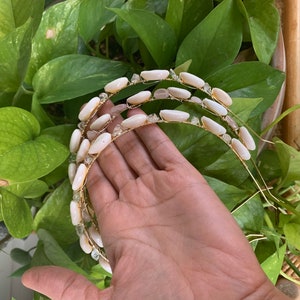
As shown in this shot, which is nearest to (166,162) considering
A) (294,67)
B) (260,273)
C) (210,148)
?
(210,148)

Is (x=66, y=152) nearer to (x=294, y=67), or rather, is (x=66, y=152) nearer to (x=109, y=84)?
(x=109, y=84)

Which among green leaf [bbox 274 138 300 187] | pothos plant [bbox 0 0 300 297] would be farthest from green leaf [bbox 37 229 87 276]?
green leaf [bbox 274 138 300 187]

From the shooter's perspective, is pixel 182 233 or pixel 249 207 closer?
pixel 182 233

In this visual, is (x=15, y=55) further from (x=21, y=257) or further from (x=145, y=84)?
(x=21, y=257)

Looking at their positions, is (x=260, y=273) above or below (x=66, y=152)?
below

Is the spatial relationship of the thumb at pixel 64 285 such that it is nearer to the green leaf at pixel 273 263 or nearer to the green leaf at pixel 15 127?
the green leaf at pixel 15 127

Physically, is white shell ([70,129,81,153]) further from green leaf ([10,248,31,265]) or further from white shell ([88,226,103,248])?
green leaf ([10,248,31,265])
